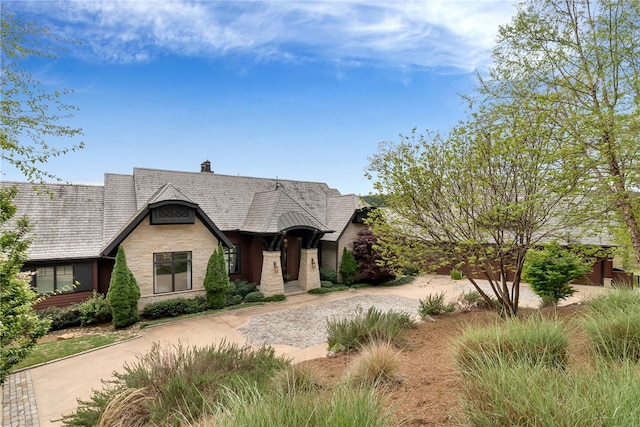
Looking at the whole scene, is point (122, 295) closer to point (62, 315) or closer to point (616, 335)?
point (62, 315)

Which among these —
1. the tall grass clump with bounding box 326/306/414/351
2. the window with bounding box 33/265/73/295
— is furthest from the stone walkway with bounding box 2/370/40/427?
the tall grass clump with bounding box 326/306/414/351

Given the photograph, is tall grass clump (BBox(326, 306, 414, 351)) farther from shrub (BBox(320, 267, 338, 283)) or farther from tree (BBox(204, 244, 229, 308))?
shrub (BBox(320, 267, 338, 283))

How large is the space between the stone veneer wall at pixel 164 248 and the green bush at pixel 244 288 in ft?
5.97

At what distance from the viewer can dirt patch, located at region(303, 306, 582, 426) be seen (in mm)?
3520

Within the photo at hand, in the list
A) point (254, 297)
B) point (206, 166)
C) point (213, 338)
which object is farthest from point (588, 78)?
point (206, 166)

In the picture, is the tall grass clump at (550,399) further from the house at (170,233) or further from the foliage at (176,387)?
the house at (170,233)

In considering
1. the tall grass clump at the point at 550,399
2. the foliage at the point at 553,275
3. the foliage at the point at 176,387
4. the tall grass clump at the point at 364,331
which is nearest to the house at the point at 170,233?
the tall grass clump at the point at 364,331

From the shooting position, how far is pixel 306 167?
86.4 feet

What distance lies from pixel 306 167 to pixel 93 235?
16087 millimetres

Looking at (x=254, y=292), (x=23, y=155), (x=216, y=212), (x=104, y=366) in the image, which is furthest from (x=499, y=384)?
(x=216, y=212)

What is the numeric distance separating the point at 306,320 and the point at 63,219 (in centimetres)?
1138

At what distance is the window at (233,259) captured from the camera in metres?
16.9

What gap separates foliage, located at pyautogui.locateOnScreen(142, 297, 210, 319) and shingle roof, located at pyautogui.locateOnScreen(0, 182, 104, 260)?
3.18m

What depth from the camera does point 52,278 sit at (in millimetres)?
12391
